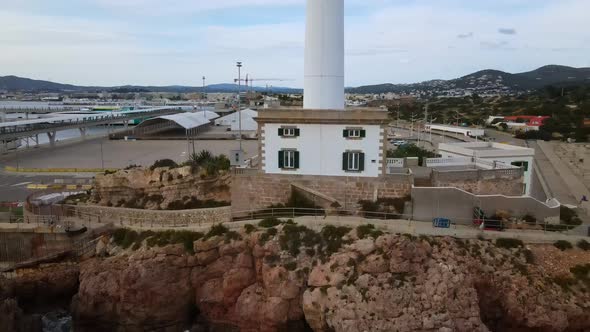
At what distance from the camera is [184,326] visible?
754 inches

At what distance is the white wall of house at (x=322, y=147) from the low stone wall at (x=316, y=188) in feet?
1.03

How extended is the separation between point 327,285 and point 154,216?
374 inches

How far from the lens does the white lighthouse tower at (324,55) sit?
822 inches

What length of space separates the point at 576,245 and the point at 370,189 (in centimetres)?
831

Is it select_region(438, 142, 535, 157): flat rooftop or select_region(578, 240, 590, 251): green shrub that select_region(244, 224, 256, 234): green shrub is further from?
select_region(438, 142, 535, 157): flat rooftop

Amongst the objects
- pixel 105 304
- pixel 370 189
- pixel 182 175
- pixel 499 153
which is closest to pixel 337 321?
pixel 370 189

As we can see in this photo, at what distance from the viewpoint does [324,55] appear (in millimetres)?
21172

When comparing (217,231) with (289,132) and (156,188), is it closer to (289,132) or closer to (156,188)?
(289,132)

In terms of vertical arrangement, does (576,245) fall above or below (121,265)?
above

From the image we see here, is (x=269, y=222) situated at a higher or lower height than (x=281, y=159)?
lower

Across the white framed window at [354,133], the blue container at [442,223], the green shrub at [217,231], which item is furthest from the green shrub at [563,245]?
the green shrub at [217,231]

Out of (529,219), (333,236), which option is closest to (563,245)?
(529,219)

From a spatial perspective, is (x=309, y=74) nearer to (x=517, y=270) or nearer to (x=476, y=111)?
(x=517, y=270)

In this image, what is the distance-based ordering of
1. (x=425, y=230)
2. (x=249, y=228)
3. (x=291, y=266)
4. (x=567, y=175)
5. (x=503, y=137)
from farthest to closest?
(x=503, y=137) → (x=567, y=175) → (x=249, y=228) → (x=425, y=230) → (x=291, y=266)
